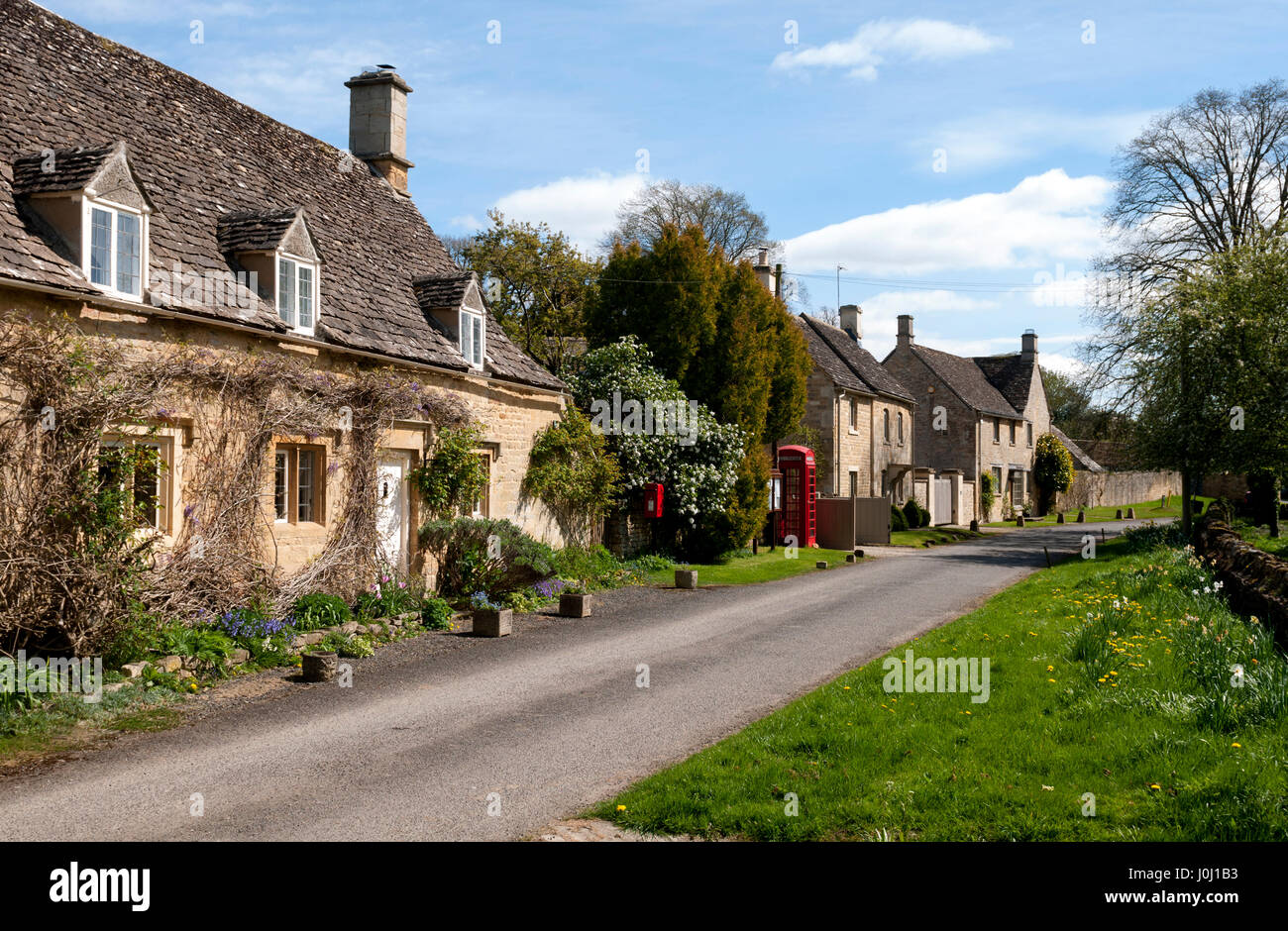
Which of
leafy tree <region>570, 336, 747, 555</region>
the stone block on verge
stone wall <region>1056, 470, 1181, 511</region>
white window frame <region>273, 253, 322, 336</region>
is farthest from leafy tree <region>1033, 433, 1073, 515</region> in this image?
white window frame <region>273, 253, 322, 336</region>

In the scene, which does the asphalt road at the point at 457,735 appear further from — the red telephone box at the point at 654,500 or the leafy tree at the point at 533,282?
the leafy tree at the point at 533,282

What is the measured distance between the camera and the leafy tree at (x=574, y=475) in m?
19.9

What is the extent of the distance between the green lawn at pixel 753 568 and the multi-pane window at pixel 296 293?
9008 millimetres

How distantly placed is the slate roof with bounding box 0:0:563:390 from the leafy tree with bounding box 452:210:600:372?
33.9 ft

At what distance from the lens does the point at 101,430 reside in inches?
399

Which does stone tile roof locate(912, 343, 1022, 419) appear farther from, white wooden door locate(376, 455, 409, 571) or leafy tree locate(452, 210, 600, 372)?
white wooden door locate(376, 455, 409, 571)

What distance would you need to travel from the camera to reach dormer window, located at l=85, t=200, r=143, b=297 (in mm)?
11273

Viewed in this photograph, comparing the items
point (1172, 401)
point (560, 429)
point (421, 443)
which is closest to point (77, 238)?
point (421, 443)

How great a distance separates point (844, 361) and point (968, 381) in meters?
14.2

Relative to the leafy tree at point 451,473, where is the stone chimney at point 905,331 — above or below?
above

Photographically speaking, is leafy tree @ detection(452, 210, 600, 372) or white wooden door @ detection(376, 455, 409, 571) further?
leafy tree @ detection(452, 210, 600, 372)

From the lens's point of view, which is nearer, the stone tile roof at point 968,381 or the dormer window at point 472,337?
the dormer window at point 472,337

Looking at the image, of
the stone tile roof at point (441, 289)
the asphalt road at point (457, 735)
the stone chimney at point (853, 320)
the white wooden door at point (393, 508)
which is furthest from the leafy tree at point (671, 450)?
the stone chimney at point (853, 320)

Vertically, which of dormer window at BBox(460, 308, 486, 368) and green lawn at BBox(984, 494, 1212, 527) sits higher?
dormer window at BBox(460, 308, 486, 368)
